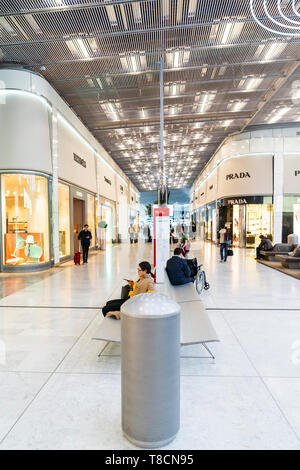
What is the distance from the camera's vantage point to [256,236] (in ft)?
66.2

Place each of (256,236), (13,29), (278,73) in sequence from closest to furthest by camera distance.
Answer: (13,29)
(278,73)
(256,236)

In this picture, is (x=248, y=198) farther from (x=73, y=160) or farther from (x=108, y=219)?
(x=73, y=160)

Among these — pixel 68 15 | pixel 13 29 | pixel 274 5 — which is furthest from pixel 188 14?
pixel 13 29

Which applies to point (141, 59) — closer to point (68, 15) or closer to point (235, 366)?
point (68, 15)

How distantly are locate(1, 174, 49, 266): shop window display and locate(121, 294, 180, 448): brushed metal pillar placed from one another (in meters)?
9.72

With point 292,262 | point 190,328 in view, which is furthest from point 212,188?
point 190,328

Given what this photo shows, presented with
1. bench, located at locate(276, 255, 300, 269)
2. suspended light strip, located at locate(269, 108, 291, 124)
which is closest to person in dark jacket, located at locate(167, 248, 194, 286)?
bench, located at locate(276, 255, 300, 269)

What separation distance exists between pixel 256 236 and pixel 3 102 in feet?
56.3

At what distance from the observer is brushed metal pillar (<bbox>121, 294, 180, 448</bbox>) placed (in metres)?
1.94

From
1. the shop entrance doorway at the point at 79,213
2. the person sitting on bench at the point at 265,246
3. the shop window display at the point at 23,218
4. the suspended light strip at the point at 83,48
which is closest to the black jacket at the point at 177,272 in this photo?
the shop window display at the point at 23,218

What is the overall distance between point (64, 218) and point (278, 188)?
14.0 meters

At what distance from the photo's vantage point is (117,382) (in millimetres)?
2922

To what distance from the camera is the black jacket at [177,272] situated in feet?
17.6

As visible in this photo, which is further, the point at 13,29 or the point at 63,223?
the point at 63,223
